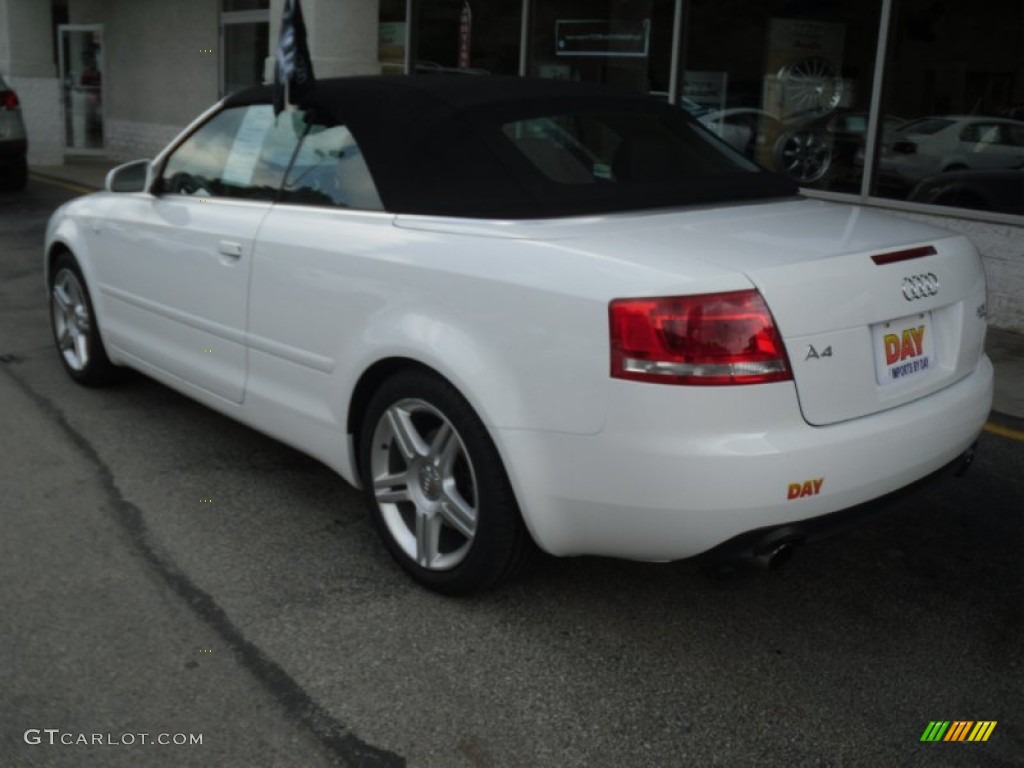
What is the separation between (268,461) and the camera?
15.2 ft

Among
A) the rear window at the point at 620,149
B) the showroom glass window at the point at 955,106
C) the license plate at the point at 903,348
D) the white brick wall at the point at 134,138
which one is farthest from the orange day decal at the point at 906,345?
the white brick wall at the point at 134,138

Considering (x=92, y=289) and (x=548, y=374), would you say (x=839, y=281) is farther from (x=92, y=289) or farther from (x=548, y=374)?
(x=92, y=289)

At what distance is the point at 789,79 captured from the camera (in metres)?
9.91

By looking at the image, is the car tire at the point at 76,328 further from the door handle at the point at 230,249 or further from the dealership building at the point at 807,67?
the dealership building at the point at 807,67

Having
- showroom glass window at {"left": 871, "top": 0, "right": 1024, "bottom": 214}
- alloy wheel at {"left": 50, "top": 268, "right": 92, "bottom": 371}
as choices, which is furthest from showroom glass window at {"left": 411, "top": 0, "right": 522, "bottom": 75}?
alloy wheel at {"left": 50, "top": 268, "right": 92, "bottom": 371}

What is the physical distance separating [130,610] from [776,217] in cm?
228

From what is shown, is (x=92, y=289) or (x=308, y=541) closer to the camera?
(x=308, y=541)

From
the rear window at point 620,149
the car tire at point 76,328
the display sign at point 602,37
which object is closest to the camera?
the rear window at point 620,149

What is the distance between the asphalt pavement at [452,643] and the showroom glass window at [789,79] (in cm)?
555

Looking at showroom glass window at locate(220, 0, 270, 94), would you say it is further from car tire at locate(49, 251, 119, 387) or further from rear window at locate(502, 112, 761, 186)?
rear window at locate(502, 112, 761, 186)

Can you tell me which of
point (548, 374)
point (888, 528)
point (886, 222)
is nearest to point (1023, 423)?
point (888, 528)

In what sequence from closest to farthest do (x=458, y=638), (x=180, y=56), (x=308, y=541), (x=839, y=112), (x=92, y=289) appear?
(x=458, y=638), (x=308, y=541), (x=92, y=289), (x=839, y=112), (x=180, y=56)

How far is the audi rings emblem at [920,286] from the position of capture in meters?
3.06

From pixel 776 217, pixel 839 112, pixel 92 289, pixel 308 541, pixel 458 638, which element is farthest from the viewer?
pixel 839 112
